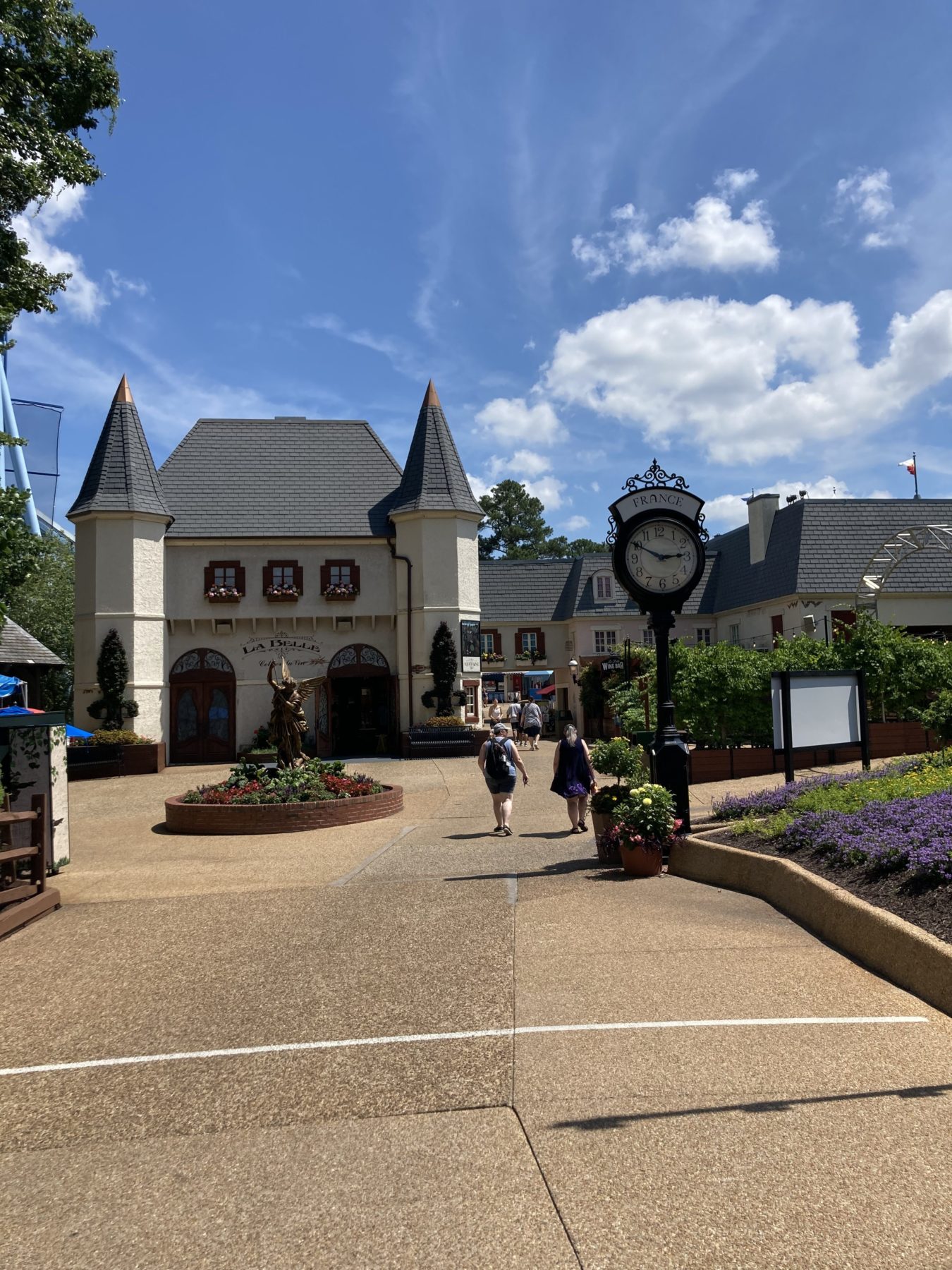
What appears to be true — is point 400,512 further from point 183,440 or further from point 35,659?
point 35,659

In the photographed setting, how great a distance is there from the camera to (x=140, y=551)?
31.0 meters

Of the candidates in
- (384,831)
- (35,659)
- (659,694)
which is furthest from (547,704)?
(659,694)

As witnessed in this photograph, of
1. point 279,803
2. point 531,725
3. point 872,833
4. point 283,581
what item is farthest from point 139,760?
point 872,833

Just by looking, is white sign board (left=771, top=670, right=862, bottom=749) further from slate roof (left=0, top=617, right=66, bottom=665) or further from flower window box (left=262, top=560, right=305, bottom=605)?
flower window box (left=262, top=560, right=305, bottom=605)

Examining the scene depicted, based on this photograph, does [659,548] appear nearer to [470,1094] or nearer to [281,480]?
[470,1094]

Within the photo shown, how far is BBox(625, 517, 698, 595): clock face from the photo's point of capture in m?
11.1

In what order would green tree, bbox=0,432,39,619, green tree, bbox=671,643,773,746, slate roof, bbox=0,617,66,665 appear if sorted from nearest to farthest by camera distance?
green tree, bbox=0,432,39,619 → green tree, bbox=671,643,773,746 → slate roof, bbox=0,617,66,665

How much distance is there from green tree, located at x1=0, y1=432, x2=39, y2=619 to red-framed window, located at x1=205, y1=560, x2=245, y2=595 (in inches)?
822

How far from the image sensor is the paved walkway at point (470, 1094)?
10.9 ft

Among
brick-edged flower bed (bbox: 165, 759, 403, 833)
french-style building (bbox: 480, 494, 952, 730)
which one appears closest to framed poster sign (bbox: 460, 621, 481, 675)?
french-style building (bbox: 480, 494, 952, 730)

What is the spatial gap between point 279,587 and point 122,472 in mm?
6260

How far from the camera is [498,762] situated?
13625 mm

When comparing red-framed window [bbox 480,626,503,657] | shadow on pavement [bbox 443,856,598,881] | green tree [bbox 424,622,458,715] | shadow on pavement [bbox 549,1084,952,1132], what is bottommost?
shadow on pavement [bbox 443,856,598,881]

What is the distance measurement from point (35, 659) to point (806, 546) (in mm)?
27356
